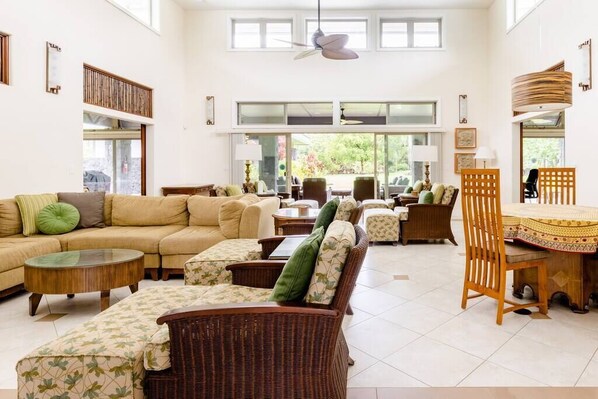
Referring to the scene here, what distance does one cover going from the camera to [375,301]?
327 cm

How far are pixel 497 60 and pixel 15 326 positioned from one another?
9030 millimetres

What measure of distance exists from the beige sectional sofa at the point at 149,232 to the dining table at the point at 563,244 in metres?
2.39

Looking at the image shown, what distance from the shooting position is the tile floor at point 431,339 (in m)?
2.00

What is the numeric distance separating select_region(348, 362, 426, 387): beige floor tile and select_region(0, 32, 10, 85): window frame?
192 inches

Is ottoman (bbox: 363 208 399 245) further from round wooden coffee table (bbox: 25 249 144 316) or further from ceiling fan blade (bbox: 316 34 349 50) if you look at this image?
round wooden coffee table (bbox: 25 249 144 316)

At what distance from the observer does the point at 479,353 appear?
229cm

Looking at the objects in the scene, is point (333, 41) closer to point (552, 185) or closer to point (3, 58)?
point (552, 185)

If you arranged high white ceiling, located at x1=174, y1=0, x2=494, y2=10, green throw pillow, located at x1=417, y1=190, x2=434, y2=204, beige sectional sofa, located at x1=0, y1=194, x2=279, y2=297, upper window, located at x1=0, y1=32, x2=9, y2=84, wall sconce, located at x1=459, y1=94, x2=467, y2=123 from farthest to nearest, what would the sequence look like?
wall sconce, located at x1=459, y1=94, x2=467, y2=123 → high white ceiling, located at x1=174, y1=0, x2=494, y2=10 → green throw pillow, located at x1=417, y1=190, x2=434, y2=204 → upper window, located at x1=0, y1=32, x2=9, y2=84 → beige sectional sofa, located at x1=0, y1=194, x2=279, y2=297

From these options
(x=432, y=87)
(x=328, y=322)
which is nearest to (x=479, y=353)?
(x=328, y=322)

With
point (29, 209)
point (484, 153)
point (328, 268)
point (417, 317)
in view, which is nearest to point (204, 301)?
point (328, 268)

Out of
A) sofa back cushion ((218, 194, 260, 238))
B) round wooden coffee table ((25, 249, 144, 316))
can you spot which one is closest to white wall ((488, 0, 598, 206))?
sofa back cushion ((218, 194, 260, 238))

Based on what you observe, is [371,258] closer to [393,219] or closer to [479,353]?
[393,219]

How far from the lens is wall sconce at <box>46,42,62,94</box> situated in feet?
16.0

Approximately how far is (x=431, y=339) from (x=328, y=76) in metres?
7.22
